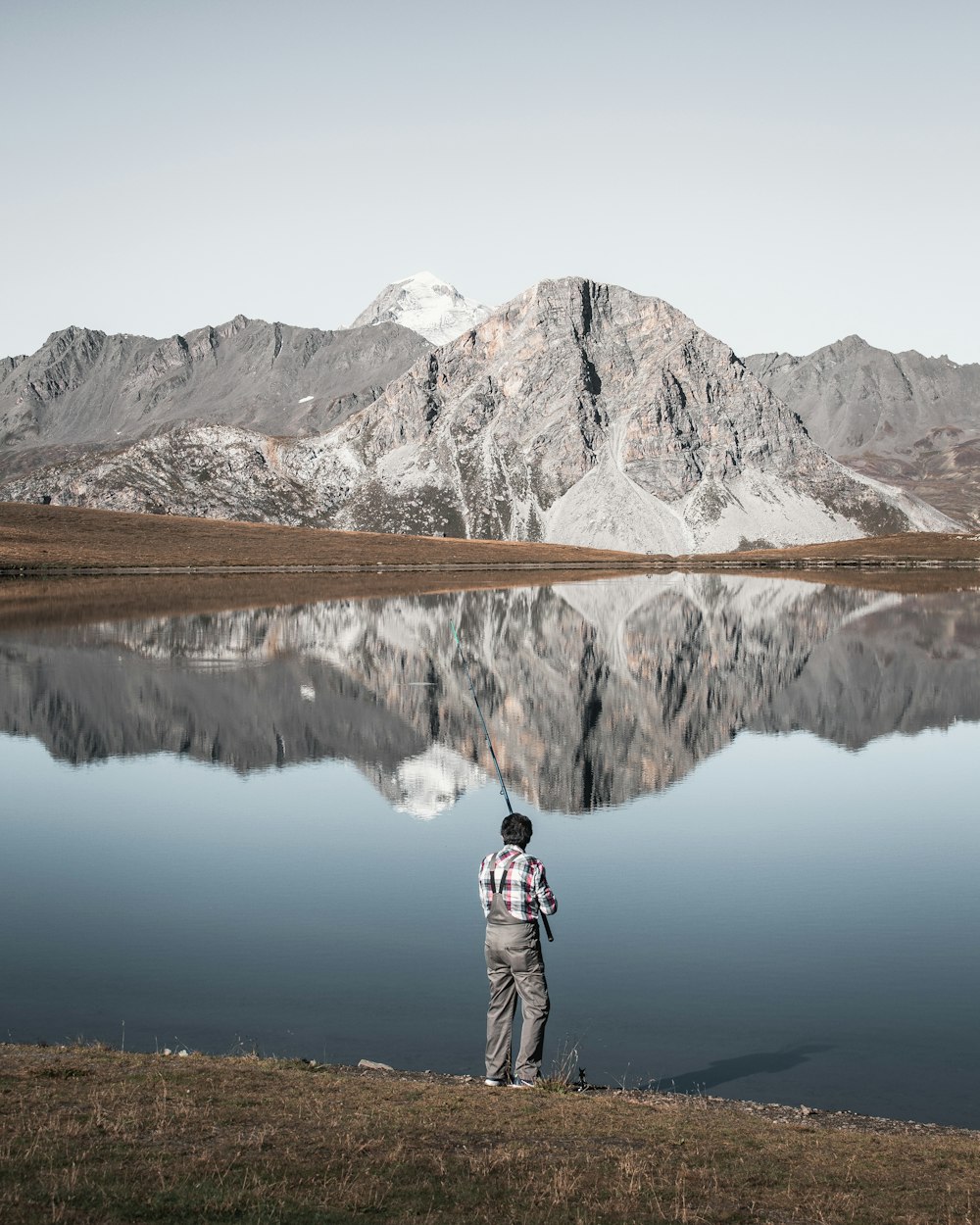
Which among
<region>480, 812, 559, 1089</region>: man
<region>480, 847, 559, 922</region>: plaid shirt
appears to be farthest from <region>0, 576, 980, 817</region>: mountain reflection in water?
<region>480, 847, 559, 922</region>: plaid shirt

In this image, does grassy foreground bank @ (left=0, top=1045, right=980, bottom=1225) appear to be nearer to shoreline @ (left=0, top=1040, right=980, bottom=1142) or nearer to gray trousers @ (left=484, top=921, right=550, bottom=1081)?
shoreline @ (left=0, top=1040, right=980, bottom=1142)

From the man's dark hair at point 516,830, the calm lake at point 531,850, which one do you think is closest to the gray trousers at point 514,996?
the man's dark hair at point 516,830

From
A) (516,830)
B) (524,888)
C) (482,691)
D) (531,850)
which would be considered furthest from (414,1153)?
(482,691)

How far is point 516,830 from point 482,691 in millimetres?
38670

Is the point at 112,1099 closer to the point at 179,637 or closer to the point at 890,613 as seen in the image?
the point at 179,637

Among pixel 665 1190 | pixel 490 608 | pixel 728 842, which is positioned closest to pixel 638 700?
pixel 728 842

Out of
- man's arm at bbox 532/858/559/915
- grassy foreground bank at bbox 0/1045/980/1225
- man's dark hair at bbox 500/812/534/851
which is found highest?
man's dark hair at bbox 500/812/534/851

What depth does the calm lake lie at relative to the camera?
56.2 feet

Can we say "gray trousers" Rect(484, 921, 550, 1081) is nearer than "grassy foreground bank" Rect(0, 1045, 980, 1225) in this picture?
No

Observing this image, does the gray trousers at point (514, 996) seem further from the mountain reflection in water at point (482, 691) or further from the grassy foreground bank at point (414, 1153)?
the mountain reflection in water at point (482, 691)

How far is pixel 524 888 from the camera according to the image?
14727 millimetres

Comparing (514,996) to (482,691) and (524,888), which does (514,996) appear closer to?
(524,888)

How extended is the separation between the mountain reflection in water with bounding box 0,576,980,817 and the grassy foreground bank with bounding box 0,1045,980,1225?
17.8 meters

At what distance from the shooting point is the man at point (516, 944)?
48.4 ft
